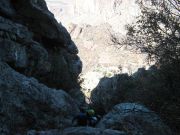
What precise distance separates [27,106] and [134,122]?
10.3ft

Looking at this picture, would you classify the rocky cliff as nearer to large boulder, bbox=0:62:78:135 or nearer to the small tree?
large boulder, bbox=0:62:78:135

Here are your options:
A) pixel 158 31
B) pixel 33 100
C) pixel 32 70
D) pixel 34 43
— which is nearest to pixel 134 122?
pixel 33 100

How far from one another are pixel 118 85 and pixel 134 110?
17.5m

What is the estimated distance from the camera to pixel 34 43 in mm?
19703

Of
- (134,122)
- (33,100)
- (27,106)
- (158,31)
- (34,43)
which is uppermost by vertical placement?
(158,31)

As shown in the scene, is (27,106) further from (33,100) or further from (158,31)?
(158,31)

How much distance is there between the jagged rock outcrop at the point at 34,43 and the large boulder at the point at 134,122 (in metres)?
6.00

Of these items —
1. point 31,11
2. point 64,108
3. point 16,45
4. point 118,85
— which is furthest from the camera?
point 118,85

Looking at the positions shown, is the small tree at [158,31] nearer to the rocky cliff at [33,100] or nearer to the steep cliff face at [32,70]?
the steep cliff face at [32,70]

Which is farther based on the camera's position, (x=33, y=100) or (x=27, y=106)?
(x=33, y=100)

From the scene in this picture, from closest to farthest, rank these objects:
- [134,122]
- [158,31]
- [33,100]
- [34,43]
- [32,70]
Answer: [134,122], [33,100], [158,31], [32,70], [34,43]

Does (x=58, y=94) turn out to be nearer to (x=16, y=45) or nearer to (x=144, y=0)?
(x=16, y=45)

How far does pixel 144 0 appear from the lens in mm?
19969

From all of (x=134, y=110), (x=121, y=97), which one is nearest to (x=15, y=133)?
(x=134, y=110)
